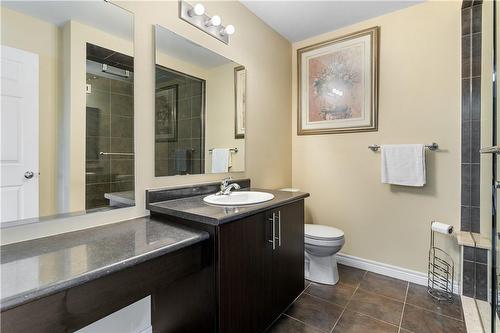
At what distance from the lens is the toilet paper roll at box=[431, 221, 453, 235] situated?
1882 millimetres

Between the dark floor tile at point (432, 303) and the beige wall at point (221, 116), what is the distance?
1689 mm

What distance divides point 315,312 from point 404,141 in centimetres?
160

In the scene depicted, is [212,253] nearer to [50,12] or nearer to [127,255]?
[127,255]

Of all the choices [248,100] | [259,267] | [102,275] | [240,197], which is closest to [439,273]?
[259,267]

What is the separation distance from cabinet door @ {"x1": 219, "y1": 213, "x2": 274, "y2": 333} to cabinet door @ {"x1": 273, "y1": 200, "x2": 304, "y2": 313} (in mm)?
86

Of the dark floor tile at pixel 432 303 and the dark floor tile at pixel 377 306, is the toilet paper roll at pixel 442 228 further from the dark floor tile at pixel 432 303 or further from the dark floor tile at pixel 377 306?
the dark floor tile at pixel 377 306

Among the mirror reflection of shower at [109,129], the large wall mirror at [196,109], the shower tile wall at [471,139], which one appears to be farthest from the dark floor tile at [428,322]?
the mirror reflection of shower at [109,129]

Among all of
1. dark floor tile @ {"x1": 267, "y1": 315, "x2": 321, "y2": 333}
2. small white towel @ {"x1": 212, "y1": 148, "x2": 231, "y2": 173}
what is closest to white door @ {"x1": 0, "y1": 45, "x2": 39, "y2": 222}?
small white towel @ {"x1": 212, "y1": 148, "x2": 231, "y2": 173}

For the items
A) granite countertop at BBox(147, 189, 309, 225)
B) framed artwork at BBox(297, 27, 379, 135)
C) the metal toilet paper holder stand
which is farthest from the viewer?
framed artwork at BBox(297, 27, 379, 135)

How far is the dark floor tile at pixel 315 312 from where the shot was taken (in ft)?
5.33

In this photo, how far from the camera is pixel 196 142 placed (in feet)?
5.84

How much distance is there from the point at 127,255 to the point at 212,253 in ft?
1.24

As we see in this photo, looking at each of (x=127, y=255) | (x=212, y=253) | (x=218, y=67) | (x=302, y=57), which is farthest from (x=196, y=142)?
(x=302, y=57)

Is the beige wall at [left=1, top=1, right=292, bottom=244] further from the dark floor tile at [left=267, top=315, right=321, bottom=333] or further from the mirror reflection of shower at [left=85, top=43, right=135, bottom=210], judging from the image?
the dark floor tile at [left=267, top=315, right=321, bottom=333]
